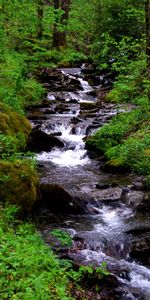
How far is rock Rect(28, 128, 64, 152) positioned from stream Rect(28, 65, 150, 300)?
13 cm

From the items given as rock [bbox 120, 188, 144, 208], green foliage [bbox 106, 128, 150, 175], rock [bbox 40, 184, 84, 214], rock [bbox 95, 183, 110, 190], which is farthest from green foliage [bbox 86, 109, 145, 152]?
rock [bbox 40, 184, 84, 214]

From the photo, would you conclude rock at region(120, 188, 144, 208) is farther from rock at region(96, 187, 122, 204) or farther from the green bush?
the green bush

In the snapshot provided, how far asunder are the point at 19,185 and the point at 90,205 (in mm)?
2056

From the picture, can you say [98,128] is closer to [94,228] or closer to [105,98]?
[105,98]

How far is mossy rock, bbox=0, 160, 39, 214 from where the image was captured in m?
8.67

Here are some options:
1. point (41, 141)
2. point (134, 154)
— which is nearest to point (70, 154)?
point (41, 141)

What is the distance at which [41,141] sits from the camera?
48.3 feet

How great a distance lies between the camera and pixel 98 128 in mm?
16234

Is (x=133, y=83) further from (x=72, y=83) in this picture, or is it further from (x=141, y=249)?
(x=141, y=249)

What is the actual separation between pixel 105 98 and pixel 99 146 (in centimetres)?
679

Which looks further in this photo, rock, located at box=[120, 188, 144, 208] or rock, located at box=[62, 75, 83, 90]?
rock, located at box=[62, 75, 83, 90]

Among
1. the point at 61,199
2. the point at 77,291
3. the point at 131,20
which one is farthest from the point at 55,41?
the point at 77,291

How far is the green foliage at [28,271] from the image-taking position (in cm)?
489

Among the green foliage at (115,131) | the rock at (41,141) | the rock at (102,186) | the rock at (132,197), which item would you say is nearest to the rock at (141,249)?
the rock at (132,197)
